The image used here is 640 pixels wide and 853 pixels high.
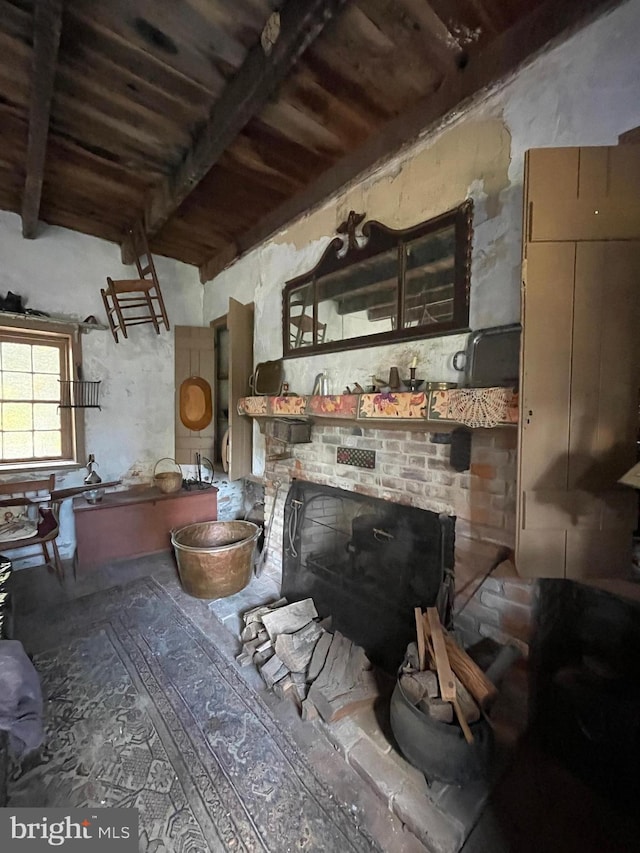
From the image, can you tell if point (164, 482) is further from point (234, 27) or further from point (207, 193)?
point (234, 27)

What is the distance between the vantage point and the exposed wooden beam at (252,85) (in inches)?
48.1

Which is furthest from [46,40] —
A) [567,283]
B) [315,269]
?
[567,283]

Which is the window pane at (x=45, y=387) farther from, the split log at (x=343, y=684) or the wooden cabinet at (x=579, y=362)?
the wooden cabinet at (x=579, y=362)

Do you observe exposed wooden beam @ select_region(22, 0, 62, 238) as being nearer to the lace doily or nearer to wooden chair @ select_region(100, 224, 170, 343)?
wooden chair @ select_region(100, 224, 170, 343)

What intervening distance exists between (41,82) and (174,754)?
2828 mm

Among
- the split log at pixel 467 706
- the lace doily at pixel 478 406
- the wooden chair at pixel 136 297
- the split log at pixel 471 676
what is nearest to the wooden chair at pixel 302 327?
the lace doily at pixel 478 406

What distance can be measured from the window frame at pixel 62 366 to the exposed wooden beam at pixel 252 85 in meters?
1.56

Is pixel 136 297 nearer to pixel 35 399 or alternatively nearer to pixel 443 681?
pixel 35 399

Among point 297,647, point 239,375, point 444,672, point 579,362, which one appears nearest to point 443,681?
point 444,672

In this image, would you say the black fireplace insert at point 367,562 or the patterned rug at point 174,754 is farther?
the black fireplace insert at point 367,562

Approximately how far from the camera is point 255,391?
2.80 m

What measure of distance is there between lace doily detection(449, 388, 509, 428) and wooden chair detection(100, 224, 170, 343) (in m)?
2.69

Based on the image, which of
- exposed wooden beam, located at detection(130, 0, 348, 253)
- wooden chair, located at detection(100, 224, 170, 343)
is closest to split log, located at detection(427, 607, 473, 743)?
exposed wooden beam, located at detection(130, 0, 348, 253)

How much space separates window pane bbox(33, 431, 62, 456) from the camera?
305 centimetres
